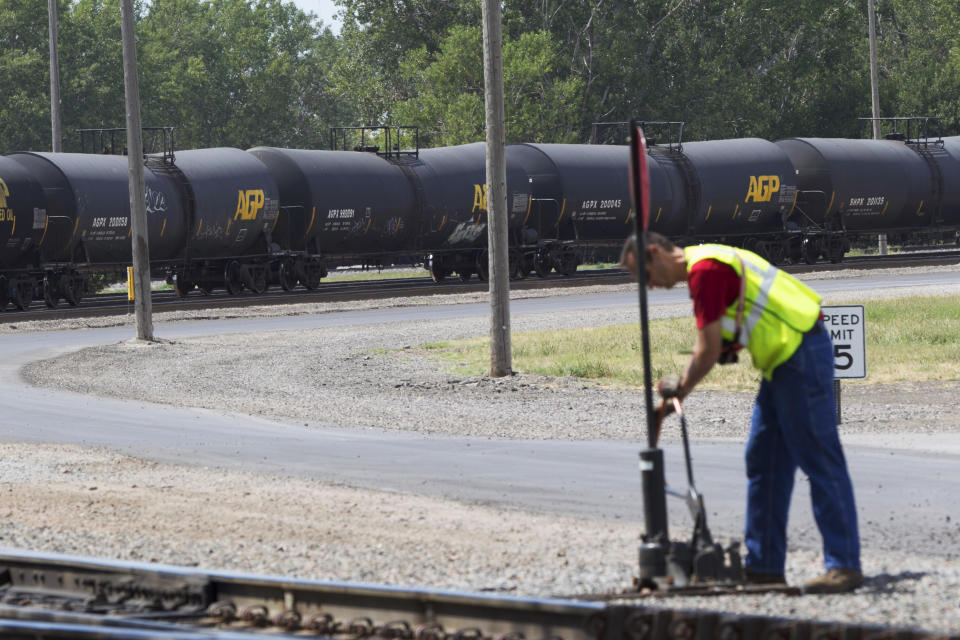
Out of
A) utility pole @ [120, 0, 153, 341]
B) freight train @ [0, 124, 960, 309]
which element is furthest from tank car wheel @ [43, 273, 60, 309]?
utility pole @ [120, 0, 153, 341]

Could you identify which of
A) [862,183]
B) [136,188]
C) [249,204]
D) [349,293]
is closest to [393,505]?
[136,188]

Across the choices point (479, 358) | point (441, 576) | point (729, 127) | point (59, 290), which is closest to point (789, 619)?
point (441, 576)

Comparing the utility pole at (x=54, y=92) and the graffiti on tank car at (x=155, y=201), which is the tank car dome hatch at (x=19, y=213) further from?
the utility pole at (x=54, y=92)

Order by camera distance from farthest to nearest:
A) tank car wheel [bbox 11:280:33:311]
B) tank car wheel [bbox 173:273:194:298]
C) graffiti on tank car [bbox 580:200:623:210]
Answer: graffiti on tank car [bbox 580:200:623:210]
tank car wheel [bbox 173:273:194:298]
tank car wheel [bbox 11:280:33:311]

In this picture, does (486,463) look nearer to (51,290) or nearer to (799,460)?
(799,460)

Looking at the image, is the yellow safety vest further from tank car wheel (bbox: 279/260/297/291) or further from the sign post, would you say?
tank car wheel (bbox: 279/260/297/291)

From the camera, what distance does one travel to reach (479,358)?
21.0 meters

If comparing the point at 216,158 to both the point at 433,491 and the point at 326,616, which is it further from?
the point at 326,616

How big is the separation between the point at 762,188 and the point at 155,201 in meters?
17.9

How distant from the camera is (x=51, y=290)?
31656 mm

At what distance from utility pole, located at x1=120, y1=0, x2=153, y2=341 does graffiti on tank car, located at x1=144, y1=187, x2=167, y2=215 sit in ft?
26.5

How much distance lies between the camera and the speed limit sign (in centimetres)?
1225

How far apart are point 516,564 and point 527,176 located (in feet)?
101

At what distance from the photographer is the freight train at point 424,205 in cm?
3156
